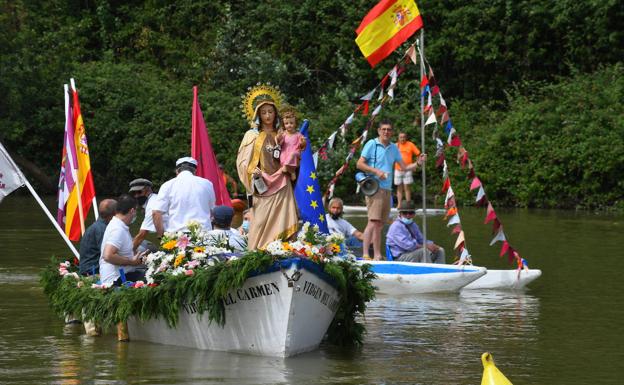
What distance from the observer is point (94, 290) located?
39.9 ft

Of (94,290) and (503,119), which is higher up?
(503,119)

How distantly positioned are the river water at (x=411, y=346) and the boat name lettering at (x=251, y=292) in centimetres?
52

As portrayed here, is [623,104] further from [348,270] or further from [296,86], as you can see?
[348,270]

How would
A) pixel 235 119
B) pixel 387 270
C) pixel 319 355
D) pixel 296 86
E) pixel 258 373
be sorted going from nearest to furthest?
pixel 258 373 → pixel 319 355 → pixel 387 270 → pixel 235 119 → pixel 296 86

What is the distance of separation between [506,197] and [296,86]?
340 inches

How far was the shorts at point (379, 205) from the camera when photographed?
17.5 m

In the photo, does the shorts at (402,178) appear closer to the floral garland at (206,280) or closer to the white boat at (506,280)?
the white boat at (506,280)

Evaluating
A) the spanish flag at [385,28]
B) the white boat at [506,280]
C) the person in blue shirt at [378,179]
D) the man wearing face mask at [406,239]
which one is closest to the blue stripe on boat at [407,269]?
the man wearing face mask at [406,239]

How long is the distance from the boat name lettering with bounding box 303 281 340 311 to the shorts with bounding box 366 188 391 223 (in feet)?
19.8

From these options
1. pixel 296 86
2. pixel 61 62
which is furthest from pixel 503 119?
pixel 61 62

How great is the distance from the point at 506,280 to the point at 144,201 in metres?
4.82

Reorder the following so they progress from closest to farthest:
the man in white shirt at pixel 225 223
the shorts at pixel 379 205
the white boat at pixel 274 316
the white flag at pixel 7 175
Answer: the white boat at pixel 274 316, the man in white shirt at pixel 225 223, the white flag at pixel 7 175, the shorts at pixel 379 205

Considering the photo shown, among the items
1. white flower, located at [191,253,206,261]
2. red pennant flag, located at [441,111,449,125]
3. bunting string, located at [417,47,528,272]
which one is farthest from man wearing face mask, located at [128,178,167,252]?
red pennant flag, located at [441,111,449,125]

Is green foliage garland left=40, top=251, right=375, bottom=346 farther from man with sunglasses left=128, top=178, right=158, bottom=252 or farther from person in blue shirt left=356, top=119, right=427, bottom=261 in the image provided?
person in blue shirt left=356, top=119, right=427, bottom=261
